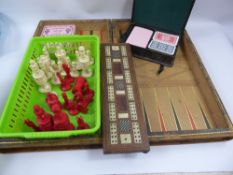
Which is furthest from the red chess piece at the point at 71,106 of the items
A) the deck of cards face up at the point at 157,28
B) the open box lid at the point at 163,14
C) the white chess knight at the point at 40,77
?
the open box lid at the point at 163,14

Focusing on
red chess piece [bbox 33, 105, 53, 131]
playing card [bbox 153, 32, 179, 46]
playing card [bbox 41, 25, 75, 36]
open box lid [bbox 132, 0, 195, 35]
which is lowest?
red chess piece [bbox 33, 105, 53, 131]

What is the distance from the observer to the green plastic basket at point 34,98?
525 millimetres

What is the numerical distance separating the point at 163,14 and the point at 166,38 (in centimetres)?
9

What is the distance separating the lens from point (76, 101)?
0.66 metres

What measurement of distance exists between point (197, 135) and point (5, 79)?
0.69m

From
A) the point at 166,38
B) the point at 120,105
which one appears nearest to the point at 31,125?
the point at 120,105

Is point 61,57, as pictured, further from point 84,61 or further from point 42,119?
point 42,119

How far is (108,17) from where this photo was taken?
1.01 meters

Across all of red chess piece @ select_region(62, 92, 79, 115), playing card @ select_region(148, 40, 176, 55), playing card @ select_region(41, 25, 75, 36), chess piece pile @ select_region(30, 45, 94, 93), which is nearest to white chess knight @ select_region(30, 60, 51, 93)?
chess piece pile @ select_region(30, 45, 94, 93)

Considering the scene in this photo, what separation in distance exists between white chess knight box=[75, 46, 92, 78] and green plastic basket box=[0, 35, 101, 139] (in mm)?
23

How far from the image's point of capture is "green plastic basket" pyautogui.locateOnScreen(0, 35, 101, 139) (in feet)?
1.72

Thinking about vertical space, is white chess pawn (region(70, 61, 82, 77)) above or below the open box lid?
below

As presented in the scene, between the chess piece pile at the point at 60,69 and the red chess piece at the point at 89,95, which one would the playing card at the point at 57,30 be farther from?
the red chess piece at the point at 89,95

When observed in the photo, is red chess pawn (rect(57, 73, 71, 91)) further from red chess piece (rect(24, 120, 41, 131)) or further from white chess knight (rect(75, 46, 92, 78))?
red chess piece (rect(24, 120, 41, 131))
